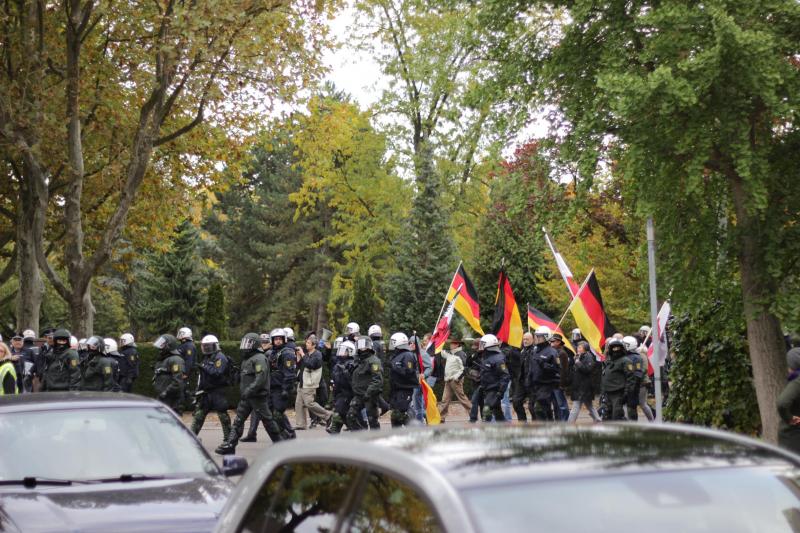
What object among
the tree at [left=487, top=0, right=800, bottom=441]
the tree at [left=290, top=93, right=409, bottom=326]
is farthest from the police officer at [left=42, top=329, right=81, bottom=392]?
the tree at [left=290, top=93, right=409, bottom=326]

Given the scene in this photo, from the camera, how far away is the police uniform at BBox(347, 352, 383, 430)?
1795cm

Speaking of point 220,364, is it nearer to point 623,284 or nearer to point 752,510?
point 752,510

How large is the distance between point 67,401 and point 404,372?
1065 centimetres

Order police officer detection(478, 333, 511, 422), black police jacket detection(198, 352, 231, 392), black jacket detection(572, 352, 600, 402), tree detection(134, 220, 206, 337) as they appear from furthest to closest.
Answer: tree detection(134, 220, 206, 337) → black jacket detection(572, 352, 600, 402) → police officer detection(478, 333, 511, 422) → black police jacket detection(198, 352, 231, 392)

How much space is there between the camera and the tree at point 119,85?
896 inches

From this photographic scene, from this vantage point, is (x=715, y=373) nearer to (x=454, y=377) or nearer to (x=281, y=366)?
(x=281, y=366)

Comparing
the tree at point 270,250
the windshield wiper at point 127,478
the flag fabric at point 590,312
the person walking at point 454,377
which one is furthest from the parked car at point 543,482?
the tree at point 270,250

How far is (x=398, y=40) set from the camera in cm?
4088

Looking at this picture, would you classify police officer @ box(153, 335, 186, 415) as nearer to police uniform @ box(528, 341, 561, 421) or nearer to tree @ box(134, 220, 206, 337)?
police uniform @ box(528, 341, 561, 421)

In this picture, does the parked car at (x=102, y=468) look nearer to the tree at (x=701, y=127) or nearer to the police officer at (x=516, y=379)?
the tree at (x=701, y=127)

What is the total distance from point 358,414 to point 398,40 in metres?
24.3

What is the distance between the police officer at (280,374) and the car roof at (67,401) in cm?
1060

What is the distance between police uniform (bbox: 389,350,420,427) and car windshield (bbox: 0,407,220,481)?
10391mm

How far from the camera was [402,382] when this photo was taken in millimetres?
18078
